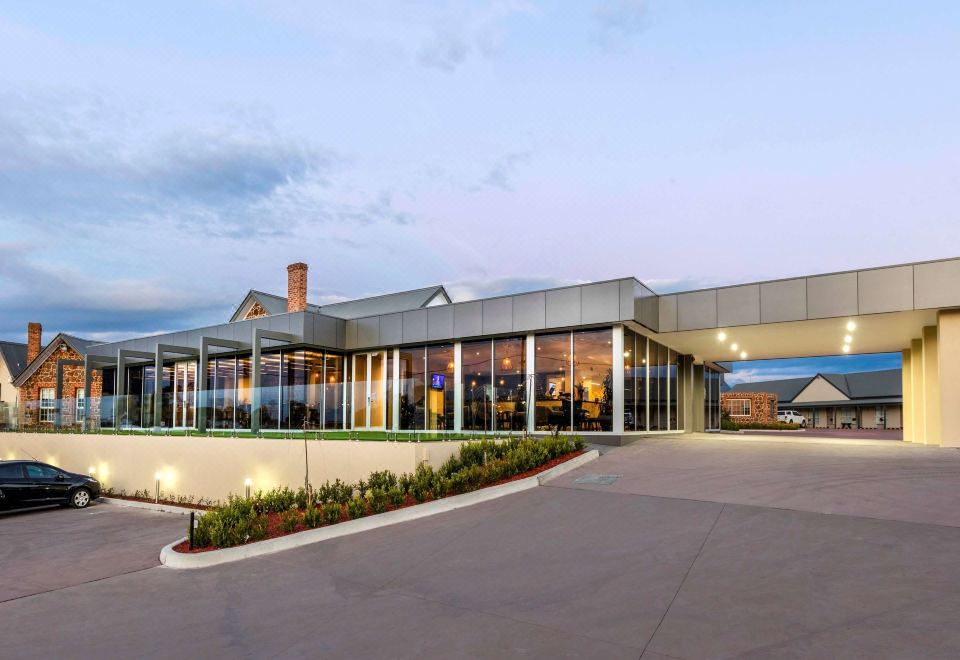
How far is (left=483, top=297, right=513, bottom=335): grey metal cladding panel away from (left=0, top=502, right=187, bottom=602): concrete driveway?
36.4ft

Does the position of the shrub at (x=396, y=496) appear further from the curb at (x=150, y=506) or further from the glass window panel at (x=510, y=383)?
the glass window panel at (x=510, y=383)

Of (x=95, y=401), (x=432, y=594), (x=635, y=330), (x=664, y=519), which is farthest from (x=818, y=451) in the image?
(x=95, y=401)

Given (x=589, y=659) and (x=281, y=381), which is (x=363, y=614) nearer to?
(x=589, y=659)

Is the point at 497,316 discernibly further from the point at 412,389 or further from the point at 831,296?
the point at 831,296

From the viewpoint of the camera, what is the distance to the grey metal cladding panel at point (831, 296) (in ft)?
57.1

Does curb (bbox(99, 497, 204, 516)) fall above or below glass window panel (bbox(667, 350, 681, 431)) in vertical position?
below

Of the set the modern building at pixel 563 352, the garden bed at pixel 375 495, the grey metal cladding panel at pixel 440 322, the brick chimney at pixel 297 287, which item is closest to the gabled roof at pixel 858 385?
the modern building at pixel 563 352

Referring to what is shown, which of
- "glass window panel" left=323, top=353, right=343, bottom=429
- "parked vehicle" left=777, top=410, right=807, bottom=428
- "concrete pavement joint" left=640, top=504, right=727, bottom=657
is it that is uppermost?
"glass window panel" left=323, top=353, right=343, bottom=429

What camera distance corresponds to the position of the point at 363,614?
661 centimetres

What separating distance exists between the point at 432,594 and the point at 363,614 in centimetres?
86

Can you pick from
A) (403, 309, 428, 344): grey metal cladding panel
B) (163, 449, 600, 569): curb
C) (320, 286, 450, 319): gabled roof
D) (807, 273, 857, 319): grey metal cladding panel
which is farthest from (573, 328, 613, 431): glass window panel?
(320, 286, 450, 319): gabled roof

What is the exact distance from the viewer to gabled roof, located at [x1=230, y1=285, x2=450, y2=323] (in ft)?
105

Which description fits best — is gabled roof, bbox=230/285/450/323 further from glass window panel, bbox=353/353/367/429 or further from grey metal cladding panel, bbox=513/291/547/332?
grey metal cladding panel, bbox=513/291/547/332

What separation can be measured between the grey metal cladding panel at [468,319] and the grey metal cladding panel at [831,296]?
1043 centimetres
